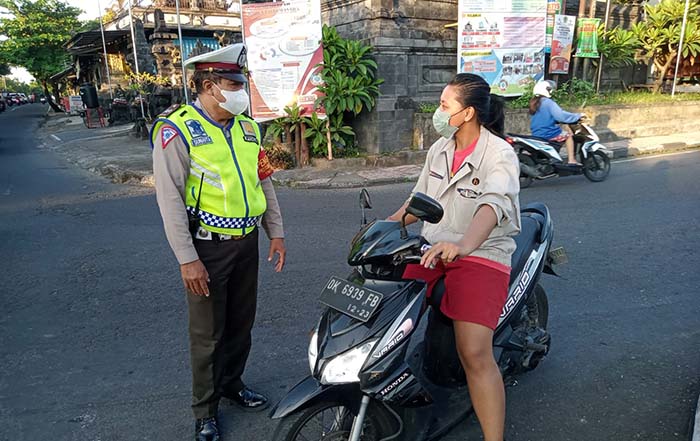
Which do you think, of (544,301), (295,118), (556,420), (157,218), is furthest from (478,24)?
(556,420)

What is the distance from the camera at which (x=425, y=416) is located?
215cm

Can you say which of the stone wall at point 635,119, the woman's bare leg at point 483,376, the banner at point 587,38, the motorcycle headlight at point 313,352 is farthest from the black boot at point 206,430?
the banner at point 587,38

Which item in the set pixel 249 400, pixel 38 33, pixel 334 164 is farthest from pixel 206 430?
pixel 38 33

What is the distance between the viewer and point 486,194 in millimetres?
2111

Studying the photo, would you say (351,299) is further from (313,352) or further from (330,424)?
(330,424)

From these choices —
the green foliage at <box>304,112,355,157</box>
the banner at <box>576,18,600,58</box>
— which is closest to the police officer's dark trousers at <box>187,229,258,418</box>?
the green foliage at <box>304,112,355,157</box>

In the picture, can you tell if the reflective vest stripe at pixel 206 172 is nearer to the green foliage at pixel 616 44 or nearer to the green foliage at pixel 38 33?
the green foliage at pixel 616 44

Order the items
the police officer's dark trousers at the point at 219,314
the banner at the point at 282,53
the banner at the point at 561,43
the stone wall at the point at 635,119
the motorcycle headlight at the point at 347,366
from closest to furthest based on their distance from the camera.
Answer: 1. the motorcycle headlight at the point at 347,366
2. the police officer's dark trousers at the point at 219,314
3. the banner at the point at 282,53
4. the stone wall at the point at 635,119
5. the banner at the point at 561,43

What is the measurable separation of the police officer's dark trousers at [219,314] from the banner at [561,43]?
41.3 ft

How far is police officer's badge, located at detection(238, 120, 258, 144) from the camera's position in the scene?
2456 millimetres

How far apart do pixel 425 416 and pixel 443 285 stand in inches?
22.4

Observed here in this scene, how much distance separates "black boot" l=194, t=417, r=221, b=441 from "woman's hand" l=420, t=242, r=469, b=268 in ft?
4.74

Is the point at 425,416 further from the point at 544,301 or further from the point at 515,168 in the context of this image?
the point at 544,301

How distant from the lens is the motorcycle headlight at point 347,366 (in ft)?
6.02
